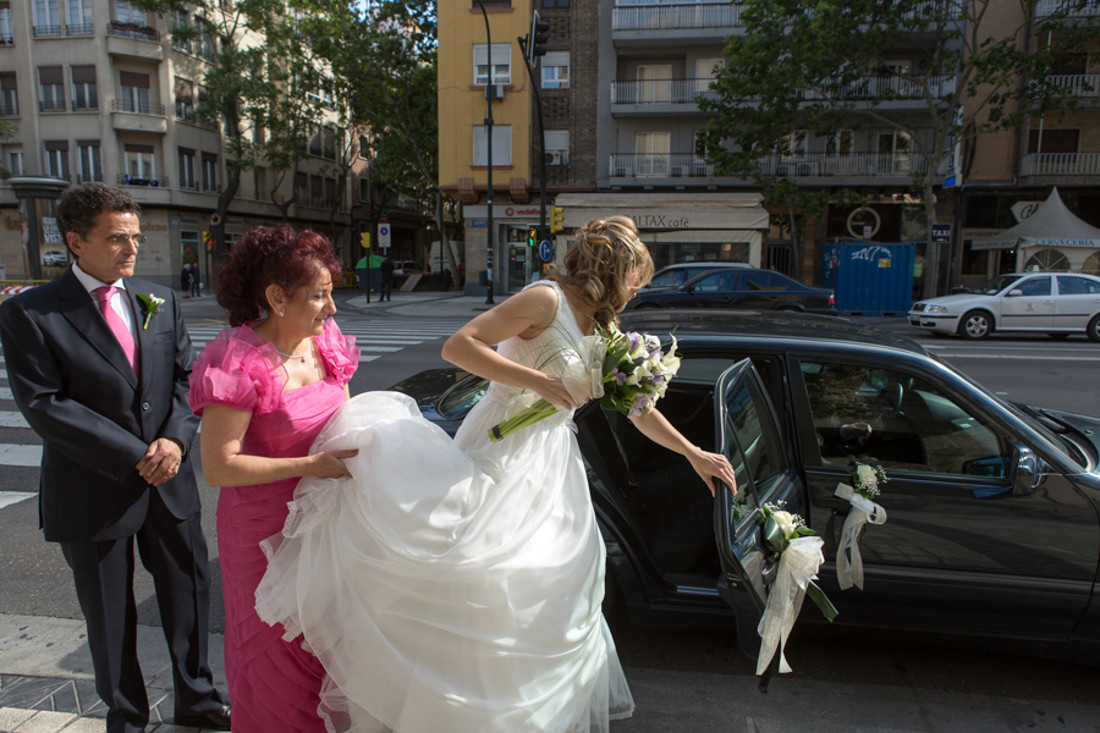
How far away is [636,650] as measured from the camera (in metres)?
3.22

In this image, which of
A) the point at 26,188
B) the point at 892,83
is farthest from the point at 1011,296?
the point at 26,188

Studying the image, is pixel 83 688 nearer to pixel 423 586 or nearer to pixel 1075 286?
pixel 423 586

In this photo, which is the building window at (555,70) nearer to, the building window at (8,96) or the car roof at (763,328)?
the building window at (8,96)

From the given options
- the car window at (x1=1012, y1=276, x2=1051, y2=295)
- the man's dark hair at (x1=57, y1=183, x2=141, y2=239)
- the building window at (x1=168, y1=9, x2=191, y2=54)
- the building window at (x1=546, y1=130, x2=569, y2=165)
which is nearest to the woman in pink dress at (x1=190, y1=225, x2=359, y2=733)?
the man's dark hair at (x1=57, y1=183, x2=141, y2=239)

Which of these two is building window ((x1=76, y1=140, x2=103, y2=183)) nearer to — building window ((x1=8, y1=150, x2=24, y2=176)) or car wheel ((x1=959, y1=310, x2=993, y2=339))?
building window ((x1=8, y1=150, x2=24, y2=176))

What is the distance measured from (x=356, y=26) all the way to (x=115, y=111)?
469 inches

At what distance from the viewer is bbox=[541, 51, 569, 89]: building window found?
91.7 ft

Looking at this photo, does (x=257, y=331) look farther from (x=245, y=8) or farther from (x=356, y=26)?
(x=245, y=8)

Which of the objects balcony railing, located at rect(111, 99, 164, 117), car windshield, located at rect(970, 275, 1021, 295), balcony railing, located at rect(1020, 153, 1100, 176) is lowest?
car windshield, located at rect(970, 275, 1021, 295)

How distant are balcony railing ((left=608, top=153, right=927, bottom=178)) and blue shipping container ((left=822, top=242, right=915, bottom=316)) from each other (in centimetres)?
630

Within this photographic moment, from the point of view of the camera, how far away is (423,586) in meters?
1.93

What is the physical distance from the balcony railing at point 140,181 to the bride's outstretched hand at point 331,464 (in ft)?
118

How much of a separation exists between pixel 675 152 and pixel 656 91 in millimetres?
2473

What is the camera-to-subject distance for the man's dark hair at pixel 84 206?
7.23 ft
